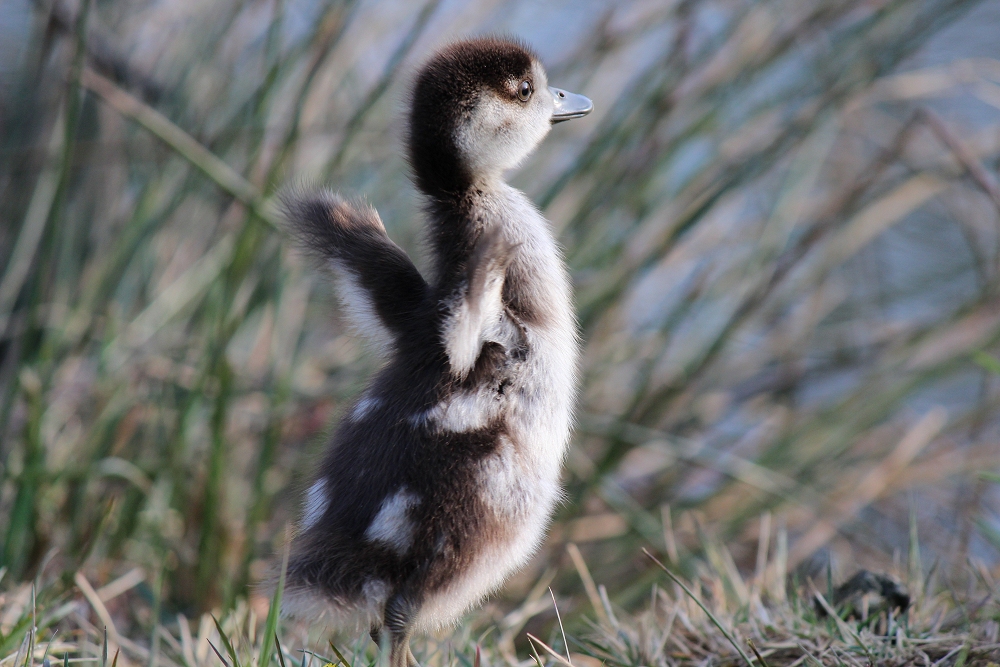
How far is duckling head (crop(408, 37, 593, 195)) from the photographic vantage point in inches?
55.1

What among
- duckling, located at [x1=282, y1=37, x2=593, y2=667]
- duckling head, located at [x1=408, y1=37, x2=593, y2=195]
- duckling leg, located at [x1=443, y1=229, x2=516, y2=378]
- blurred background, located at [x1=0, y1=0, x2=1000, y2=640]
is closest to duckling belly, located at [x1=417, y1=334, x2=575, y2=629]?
duckling, located at [x1=282, y1=37, x2=593, y2=667]

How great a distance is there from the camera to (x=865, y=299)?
3717 millimetres

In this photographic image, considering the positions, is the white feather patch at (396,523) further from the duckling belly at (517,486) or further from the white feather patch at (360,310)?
the white feather patch at (360,310)

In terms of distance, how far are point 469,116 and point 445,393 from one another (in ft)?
1.43

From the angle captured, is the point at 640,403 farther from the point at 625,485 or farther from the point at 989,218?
the point at 989,218

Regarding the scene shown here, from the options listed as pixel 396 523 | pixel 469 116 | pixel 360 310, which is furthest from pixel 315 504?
pixel 469 116

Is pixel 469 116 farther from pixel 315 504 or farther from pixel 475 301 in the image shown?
pixel 315 504

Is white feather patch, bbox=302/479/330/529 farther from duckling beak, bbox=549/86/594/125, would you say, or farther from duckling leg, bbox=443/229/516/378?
duckling beak, bbox=549/86/594/125

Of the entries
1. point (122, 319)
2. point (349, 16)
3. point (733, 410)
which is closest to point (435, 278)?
point (349, 16)

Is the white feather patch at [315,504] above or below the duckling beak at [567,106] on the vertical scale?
below

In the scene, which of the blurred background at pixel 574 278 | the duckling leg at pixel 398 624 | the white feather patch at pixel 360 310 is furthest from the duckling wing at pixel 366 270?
the blurred background at pixel 574 278

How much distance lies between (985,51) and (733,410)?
2005mm

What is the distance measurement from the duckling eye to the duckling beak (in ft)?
0.24

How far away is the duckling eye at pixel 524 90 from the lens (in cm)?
149
